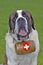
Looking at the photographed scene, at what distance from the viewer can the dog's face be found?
5.28 meters

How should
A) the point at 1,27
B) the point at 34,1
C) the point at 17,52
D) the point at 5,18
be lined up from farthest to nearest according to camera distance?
the point at 34,1, the point at 5,18, the point at 1,27, the point at 17,52

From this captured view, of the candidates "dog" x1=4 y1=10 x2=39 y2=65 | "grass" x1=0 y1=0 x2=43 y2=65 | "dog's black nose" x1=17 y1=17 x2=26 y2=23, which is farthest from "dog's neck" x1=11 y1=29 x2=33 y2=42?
"grass" x1=0 y1=0 x2=43 y2=65

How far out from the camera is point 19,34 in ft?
17.4

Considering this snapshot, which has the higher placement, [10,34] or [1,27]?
[10,34]

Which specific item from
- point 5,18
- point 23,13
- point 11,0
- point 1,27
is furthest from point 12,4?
point 23,13

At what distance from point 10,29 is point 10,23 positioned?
10 centimetres

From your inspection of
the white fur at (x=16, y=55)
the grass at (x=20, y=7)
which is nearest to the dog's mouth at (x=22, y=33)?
the white fur at (x=16, y=55)

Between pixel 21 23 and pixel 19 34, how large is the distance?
0.19m

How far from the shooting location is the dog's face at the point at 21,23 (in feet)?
17.3

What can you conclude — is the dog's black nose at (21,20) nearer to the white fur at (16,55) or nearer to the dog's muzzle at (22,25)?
the dog's muzzle at (22,25)

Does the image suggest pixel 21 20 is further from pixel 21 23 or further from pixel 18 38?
pixel 18 38

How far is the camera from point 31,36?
5363 mm

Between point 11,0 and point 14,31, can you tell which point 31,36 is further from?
point 11,0

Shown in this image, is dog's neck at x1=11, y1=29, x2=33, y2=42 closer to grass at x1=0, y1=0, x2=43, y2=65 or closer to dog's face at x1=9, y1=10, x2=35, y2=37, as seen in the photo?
dog's face at x1=9, y1=10, x2=35, y2=37
